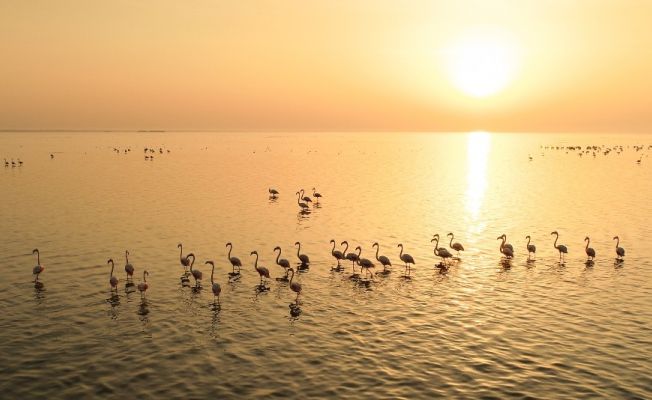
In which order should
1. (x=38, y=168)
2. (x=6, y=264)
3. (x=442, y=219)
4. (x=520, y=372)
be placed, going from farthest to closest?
(x=38, y=168), (x=442, y=219), (x=6, y=264), (x=520, y=372)

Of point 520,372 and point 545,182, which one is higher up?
point 545,182

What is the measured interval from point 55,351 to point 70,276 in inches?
475

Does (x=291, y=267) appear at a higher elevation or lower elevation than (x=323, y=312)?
higher

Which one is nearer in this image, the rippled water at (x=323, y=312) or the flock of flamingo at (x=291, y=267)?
the rippled water at (x=323, y=312)

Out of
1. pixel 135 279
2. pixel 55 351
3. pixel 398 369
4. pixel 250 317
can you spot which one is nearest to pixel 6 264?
pixel 135 279

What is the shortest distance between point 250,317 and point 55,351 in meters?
9.34

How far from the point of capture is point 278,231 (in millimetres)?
52031

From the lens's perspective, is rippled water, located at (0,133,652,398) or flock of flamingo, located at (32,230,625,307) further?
flock of flamingo, located at (32,230,625,307)

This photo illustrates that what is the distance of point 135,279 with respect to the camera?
3491 cm

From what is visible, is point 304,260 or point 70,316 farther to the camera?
point 304,260

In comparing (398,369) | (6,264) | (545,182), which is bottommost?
(398,369)

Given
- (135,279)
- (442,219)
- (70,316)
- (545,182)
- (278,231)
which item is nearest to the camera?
(70,316)

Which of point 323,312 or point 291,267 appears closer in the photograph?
point 323,312

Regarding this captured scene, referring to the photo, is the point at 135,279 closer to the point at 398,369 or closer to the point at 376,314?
the point at 376,314
